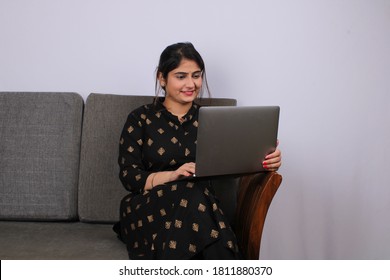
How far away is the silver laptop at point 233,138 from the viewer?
1.55 m

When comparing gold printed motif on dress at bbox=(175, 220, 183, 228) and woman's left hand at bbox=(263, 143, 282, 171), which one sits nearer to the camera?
gold printed motif on dress at bbox=(175, 220, 183, 228)

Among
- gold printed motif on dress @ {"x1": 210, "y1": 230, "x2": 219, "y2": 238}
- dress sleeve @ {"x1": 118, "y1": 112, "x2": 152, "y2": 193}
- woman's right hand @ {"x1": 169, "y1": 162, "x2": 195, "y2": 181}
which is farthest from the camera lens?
dress sleeve @ {"x1": 118, "y1": 112, "x2": 152, "y2": 193}

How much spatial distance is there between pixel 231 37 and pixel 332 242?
1.05 meters

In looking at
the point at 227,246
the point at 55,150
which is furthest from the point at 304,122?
the point at 55,150

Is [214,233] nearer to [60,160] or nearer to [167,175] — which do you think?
[167,175]

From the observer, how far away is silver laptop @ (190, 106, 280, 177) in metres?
1.55

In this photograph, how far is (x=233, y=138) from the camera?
1.59m

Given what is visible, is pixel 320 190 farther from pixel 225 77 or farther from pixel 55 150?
pixel 55 150

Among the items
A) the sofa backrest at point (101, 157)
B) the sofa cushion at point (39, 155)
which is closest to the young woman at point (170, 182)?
the sofa backrest at point (101, 157)

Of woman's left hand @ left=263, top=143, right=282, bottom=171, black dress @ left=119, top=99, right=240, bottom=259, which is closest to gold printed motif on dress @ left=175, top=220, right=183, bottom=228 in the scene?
black dress @ left=119, top=99, right=240, bottom=259

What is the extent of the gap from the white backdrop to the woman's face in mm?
329

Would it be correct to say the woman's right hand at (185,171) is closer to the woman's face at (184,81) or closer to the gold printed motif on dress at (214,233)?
the gold printed motif on dress at (214,233)

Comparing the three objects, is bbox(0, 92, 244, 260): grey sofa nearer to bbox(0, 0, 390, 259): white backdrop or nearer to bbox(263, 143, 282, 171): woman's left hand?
bbox(0, 0, 390, 259): white backdrop

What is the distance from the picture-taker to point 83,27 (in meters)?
2.27
